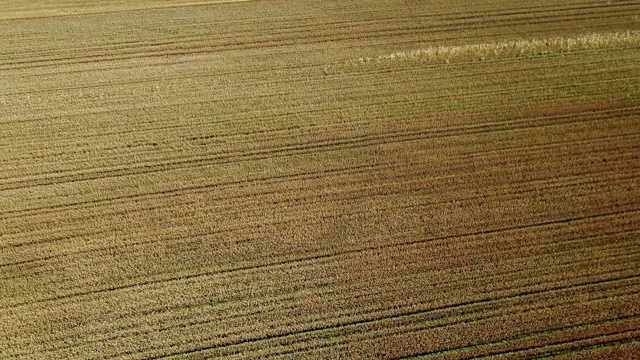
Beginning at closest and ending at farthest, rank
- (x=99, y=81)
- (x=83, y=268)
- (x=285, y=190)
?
(x=83, y=268)
(x=285, y=190)
(x=99, y=81)

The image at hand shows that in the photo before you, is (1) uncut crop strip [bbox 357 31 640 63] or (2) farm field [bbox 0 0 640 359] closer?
(2) farm field [bbox 0 0 640 359]

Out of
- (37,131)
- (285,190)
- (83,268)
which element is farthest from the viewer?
(37,131)

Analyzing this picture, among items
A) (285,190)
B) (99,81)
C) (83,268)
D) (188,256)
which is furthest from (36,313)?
(99,81)

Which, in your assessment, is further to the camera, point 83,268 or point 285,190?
point 285,190

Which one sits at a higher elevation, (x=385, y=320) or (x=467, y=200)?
(x=467, y=200)

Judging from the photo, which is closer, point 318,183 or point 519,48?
point 318,183

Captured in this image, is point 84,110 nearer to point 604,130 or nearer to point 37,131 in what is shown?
point 37,131

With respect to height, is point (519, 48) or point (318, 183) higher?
point (519, 48)

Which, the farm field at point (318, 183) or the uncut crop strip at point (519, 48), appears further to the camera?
the uncut crop strip at point (519, 48)
